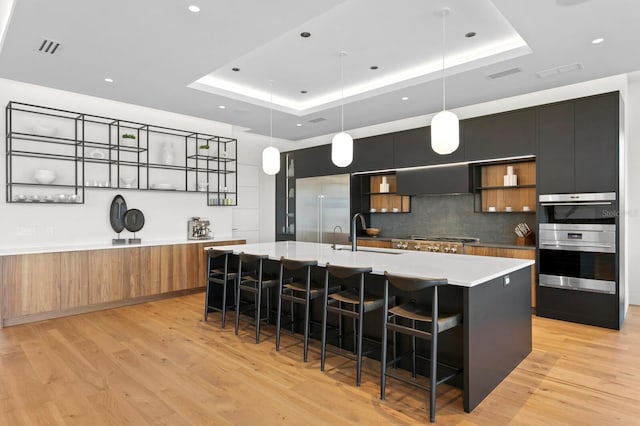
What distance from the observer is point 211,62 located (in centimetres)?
390

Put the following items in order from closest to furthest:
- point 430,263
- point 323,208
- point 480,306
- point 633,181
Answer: point 480,306
point 430,263
point 633,181
point 323,208

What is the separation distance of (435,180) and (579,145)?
186cm

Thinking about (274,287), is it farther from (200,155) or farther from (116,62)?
(200,155)

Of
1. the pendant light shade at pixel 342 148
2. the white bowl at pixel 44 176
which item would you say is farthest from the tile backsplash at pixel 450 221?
the white bowl at pixel 44 176

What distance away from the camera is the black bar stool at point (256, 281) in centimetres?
361

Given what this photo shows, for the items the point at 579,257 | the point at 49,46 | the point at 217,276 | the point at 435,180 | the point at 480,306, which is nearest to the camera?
the point at 480,306

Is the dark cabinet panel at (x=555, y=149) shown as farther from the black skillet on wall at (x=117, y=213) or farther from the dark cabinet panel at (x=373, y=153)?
the black skillet on wall at (x=117, y=213)

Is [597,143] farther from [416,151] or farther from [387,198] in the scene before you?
[387,198]

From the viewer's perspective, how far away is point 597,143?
4062mm

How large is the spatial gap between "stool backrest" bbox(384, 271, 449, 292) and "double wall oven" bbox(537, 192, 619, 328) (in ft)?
9.17

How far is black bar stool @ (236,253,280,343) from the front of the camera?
142 inches

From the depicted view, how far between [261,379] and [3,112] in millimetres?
4544

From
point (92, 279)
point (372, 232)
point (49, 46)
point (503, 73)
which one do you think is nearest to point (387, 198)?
point (372, 232)

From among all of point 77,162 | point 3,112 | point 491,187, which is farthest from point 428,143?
point 3,112
